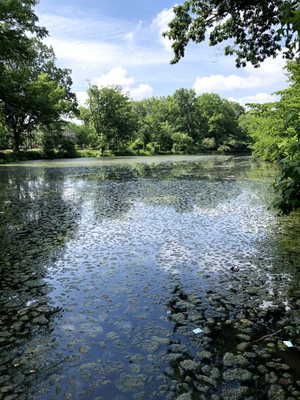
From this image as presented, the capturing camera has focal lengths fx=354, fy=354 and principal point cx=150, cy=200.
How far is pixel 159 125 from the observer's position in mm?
101312

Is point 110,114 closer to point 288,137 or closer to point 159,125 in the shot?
point 159,125

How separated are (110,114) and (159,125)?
53.5 feet

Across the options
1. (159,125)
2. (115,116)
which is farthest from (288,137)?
(159,125)

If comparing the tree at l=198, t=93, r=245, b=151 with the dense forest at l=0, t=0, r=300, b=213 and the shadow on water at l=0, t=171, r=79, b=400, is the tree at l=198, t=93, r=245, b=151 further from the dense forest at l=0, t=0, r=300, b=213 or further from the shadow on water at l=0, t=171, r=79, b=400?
the shadow on water at l=0, t=171, r=79, b=400

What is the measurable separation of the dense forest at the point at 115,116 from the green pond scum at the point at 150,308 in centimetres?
213

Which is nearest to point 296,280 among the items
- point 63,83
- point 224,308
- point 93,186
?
point 224,308

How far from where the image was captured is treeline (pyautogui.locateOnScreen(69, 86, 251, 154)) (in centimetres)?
9000

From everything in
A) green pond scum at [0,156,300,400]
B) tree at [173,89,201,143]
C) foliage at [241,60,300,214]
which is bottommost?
green pond scum at [0,156,300,400]

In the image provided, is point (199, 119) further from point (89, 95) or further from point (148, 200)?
point (148, 200)

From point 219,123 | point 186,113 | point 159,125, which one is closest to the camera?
point 159,125

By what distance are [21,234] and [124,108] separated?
84903 millimetres

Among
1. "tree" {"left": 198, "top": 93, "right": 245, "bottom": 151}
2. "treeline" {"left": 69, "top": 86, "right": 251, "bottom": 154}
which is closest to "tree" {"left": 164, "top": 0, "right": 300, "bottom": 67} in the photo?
"treeline" {"left": 69, "top": 86, "right": 251, "bottom": 154}

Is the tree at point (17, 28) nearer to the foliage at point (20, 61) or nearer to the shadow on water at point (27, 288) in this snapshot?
the foliage at point (20, 61)

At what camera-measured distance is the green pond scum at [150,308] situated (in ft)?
13.6
